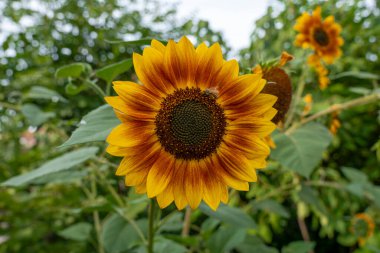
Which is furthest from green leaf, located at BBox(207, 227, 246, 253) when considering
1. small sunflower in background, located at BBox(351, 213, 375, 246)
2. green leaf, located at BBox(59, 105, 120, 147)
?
small sunflower in background, located at BBox(351, 213, 375, 246)

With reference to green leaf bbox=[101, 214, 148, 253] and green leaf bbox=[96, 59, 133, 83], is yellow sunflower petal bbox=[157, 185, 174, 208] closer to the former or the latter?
green leaf bbox=[96, 59, 133, 83]

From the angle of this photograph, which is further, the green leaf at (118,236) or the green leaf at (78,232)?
the green leaf at (78,232)

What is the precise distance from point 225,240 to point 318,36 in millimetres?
753

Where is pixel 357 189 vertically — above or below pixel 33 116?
below

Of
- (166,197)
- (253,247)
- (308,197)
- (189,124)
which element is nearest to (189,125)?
(189,124)

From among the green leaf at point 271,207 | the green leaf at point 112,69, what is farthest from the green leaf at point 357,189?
the green leaf at point 112,69

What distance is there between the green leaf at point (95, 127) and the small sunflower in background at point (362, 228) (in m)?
1.45

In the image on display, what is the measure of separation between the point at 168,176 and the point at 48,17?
175 cm

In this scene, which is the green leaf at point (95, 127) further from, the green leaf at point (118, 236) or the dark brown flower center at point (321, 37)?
the dark brown flower center at point (321, 37)

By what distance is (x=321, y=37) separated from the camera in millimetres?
1294

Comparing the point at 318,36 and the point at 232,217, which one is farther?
the point at 318,36

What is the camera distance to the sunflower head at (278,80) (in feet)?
2.17

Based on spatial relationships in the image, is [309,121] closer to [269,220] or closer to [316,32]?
[316,32]

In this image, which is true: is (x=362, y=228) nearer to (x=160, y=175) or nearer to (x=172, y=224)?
(x=172, y=224)
